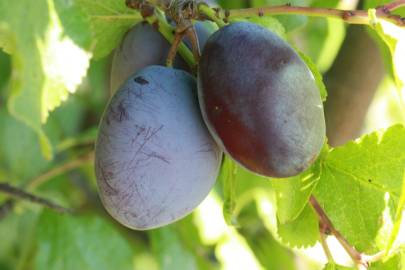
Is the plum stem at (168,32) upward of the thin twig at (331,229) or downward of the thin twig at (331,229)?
upward

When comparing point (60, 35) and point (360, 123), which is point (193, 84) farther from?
point (360, 123)

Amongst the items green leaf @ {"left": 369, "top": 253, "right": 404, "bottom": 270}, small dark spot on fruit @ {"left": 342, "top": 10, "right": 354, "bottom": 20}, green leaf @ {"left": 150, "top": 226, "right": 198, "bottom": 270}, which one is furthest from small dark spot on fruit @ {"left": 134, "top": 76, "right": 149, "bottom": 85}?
green leaf @ {"left": 150, "top": 226, "right": 198, "bottom": 270}

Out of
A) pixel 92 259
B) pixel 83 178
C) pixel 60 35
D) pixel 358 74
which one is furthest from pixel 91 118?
pixel 60 35

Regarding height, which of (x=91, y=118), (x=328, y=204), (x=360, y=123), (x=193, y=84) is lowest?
(x=91, y=118)

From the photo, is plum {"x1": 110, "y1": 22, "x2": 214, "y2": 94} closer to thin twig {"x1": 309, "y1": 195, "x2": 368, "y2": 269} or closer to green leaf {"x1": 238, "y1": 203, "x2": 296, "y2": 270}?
thin twig {"x1": 309, "y1": 195, "x2": 368, "y2": 269}

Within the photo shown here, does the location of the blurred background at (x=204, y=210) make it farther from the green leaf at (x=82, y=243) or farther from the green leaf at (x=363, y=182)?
the green leaf at (x=363, y=182)

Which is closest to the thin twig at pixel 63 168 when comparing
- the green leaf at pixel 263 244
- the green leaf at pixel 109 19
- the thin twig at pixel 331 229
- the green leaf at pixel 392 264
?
the green leaf at pixel 263 244
